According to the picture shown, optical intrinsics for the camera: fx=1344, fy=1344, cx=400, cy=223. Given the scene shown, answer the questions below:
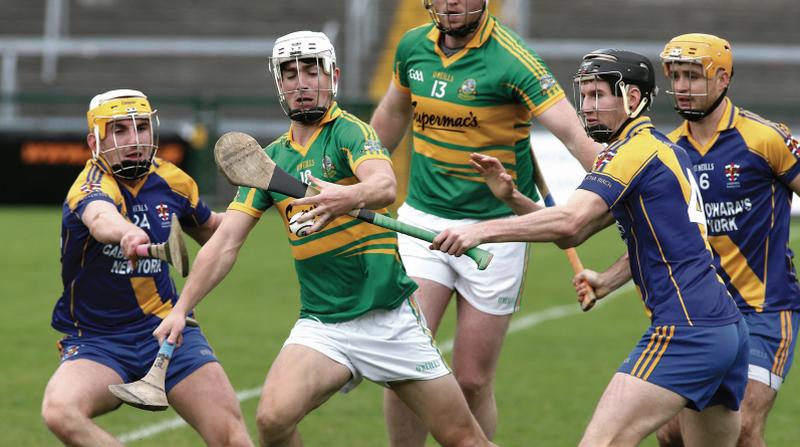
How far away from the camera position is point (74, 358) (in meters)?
5.97

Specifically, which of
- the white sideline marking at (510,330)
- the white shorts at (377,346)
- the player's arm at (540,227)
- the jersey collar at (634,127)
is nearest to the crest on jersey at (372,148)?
the player's arm at (540,227)

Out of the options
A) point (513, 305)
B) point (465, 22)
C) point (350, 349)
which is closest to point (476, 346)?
point (513, 305)

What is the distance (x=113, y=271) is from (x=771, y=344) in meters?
2.98

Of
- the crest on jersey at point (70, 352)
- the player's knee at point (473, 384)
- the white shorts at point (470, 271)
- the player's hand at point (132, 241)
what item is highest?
the player's hand at point (132, 241)

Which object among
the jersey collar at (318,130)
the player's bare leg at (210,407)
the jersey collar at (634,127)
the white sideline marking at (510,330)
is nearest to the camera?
the jersey collar at (634,127)

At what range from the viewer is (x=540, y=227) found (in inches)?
201

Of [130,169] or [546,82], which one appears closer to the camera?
[130,169]

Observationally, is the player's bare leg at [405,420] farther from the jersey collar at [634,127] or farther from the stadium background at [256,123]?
the jersey collar at [634,127]

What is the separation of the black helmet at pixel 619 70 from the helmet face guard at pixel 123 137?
198cm

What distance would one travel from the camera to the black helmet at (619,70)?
17.6 ft

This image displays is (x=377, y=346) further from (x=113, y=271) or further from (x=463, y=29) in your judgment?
(x=463, y=29)

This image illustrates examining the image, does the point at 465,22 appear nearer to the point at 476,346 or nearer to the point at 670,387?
the point at 476,346

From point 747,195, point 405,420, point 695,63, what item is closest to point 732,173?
point 747,195

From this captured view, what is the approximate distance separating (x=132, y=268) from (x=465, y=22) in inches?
78.1
